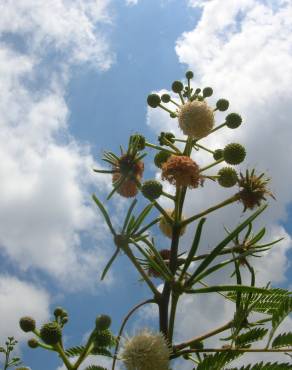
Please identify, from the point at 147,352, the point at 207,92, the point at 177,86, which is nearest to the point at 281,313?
the point at 147,352

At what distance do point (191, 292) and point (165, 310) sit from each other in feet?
1.55

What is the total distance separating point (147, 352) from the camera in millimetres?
3404

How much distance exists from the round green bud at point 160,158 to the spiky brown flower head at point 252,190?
1.02 metres

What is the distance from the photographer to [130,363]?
11.5ft

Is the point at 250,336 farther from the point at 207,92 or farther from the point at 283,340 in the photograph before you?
the point at 207,92

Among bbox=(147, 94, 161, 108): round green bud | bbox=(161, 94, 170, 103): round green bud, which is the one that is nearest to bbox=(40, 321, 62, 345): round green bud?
bbox=(147, 94, 161, 108): round green bud

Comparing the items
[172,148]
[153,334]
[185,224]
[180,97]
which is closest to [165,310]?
[153,334]

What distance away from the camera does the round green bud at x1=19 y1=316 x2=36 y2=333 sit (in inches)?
165

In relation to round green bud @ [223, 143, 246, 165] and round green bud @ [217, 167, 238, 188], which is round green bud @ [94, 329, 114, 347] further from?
round green bud @ [223, 143, 246, 165]

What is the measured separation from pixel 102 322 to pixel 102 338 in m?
0.13

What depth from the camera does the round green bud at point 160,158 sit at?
5056 mm

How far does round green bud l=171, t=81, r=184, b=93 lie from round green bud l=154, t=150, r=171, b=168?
1931mm

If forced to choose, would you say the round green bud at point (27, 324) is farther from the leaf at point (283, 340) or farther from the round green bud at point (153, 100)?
the round green bud at point (153, 100)

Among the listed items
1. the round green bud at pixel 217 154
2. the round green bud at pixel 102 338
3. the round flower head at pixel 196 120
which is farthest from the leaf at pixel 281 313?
the round green bud at pixel 217 154
